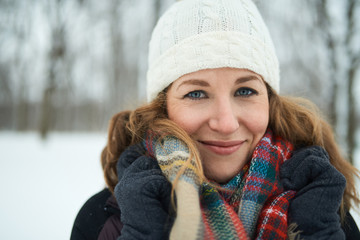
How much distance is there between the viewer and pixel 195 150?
127 cm

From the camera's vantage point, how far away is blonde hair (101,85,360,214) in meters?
1.51

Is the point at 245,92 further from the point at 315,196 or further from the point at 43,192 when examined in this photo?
the point at 43,192

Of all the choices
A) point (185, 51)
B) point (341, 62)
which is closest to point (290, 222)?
point (185, 51)

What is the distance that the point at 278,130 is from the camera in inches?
62.6

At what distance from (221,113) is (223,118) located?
1.2 inches

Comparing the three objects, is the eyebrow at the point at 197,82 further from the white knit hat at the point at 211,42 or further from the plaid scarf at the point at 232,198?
the plaid scarf at the point at 232,198

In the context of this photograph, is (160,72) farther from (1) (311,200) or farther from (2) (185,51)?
(1) (311,200)

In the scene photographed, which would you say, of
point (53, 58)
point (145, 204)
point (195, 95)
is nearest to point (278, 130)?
point (195, 95)

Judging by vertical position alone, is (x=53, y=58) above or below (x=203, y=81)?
above

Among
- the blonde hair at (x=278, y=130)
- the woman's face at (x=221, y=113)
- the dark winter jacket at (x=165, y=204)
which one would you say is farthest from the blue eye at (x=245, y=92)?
the dark winter jacket at (x=165, y=204)

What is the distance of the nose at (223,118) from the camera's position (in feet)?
4.11

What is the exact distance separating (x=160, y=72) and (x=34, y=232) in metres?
2.59

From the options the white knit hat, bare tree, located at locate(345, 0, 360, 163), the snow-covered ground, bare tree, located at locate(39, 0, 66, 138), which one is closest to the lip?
the white knit hat

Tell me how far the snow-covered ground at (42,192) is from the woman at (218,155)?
35.4 inches
